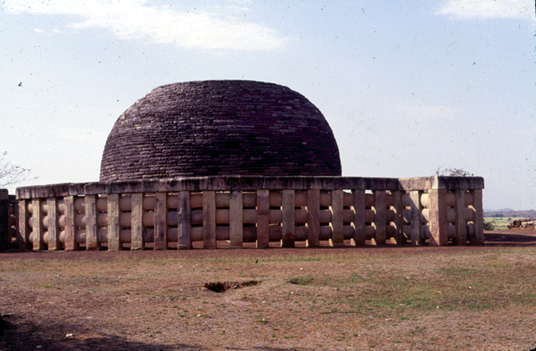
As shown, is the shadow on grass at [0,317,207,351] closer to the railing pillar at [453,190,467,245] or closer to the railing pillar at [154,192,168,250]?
the railing pillar at [154,192,168,250]

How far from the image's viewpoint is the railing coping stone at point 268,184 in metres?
11.0

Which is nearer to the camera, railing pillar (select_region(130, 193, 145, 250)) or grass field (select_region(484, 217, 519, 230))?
railing pillar (select_region(130, 193, 145, 250))

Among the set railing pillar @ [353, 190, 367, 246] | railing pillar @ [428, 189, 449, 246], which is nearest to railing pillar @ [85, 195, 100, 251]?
railing pillar @ [353, 190, 367, 246]

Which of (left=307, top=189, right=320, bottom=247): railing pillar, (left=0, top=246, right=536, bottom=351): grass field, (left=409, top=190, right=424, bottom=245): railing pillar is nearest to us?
(left=0, top=246, right=536, bottom=351): grass field

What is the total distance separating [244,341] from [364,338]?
0.98 metres

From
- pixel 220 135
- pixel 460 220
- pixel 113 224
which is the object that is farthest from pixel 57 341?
pixel 220 135

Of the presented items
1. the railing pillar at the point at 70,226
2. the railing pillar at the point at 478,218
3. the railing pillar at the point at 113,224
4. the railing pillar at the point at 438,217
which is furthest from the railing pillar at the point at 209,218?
the railing pillar at the point at 478,218

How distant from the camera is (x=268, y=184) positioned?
1107cm

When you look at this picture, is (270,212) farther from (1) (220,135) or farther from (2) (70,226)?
(1) (220,135)

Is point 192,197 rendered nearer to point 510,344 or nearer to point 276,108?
point 276,108

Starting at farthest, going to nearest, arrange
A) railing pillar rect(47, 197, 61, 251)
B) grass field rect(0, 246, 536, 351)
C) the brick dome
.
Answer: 1. the brick dome
2. railing pillar rect(47, 197, 61, 251)
3. grass field rect(0, 246, 536, 351)

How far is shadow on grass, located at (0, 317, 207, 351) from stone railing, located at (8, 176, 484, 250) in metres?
6.34

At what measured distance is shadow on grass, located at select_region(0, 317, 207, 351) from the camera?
14.0ft

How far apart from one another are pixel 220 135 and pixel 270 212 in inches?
196
